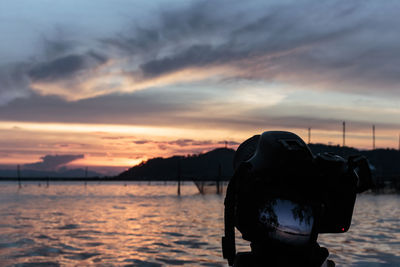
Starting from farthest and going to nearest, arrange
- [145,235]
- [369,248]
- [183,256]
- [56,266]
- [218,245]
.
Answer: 1. [145,235]
2. [218,245]
3. [369,248]
4. [183,256]
5. [56,266]

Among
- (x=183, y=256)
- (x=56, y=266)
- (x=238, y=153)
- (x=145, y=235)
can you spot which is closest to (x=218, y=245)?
(x=183, y=256)

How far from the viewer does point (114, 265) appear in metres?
11.4

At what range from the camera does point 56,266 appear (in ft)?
36.4

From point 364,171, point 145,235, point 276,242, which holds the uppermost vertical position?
point 364,171

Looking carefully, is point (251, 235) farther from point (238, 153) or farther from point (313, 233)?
point (238, 153)

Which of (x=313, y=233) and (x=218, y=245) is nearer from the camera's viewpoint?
(x=313, y=233)

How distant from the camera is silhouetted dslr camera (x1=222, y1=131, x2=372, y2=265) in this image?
1886mm

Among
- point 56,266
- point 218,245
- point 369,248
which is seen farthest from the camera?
point 218,245

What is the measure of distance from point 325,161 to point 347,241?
1541 cm

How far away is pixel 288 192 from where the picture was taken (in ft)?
6.19

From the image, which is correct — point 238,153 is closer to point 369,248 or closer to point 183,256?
point 183,256

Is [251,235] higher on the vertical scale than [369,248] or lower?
higher

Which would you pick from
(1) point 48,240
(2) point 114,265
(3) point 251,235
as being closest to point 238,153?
(3) point 251,235

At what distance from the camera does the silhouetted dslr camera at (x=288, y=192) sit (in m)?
1.89
